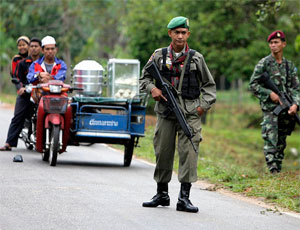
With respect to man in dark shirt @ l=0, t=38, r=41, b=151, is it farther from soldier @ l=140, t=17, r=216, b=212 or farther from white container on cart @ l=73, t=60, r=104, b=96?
soldier @ l=140, t=17, r=216, b=212

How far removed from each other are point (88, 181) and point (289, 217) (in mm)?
3013

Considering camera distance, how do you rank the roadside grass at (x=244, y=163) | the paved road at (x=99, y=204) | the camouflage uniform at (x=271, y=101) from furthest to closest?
the camouflage uniform at (x=271, y=101) < the roadside grass at (x=244, y=163) < the paved road at (x=99, y=204)

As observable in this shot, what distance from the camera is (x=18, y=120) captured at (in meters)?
13.0

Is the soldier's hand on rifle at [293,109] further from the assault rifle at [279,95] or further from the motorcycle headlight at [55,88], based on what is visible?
the motorcycle headlight at [55,88]

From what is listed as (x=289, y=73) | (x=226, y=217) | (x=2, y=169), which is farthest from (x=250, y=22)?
(x=226, y=217)

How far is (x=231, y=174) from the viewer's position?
466 inches

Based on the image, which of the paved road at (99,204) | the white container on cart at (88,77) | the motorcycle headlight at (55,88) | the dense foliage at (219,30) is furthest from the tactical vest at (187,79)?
the dense foliage at (219,30)

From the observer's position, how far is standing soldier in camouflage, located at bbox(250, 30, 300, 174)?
12.0 m

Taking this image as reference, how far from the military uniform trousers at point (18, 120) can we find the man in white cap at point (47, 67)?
3.23 feet

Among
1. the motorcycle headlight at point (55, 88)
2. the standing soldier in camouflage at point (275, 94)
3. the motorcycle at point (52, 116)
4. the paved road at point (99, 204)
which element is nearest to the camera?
the paved road at point (99, 204)

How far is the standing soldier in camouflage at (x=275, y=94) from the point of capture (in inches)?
471

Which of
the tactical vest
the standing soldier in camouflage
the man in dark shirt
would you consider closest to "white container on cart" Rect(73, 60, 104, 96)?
the man in dark shirt

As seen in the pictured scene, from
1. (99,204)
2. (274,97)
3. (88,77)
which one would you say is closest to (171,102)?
(99,204)

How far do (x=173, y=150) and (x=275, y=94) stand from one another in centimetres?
428
